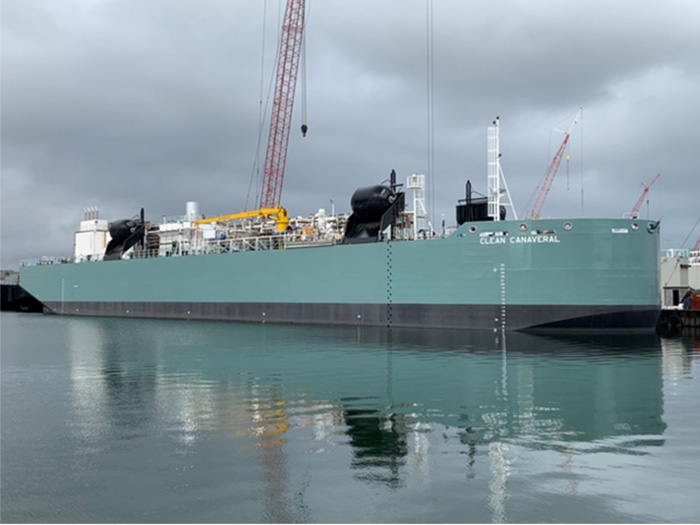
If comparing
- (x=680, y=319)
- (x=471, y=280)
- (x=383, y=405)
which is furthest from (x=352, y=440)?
(x=680, y=319)

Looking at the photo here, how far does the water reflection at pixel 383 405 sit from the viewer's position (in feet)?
27.1

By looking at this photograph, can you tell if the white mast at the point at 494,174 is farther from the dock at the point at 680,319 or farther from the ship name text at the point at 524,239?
the dock at the point at 680,319

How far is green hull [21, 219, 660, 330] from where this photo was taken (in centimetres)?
2803

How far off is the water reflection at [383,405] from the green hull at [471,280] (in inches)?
205

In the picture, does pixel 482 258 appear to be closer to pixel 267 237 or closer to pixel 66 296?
pixel 267 237

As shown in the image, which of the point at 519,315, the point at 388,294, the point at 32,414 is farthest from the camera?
the point at 388,294

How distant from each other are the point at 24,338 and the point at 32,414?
20.3m

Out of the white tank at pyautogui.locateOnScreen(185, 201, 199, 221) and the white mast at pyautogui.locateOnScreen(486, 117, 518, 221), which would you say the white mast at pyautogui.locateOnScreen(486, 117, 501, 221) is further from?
the white tank at pyautogui.locateOnScreen(185, 201, 199, 221)

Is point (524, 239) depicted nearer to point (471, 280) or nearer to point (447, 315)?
point (471, 280)

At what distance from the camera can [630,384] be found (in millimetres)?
14828

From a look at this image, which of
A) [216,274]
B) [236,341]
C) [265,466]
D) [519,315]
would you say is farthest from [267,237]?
[265,466]

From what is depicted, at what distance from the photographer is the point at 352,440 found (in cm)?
934

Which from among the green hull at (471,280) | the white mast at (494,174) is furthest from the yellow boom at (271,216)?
the white mast at (494,174)

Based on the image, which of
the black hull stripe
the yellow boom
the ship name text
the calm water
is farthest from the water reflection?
the yellow boom
